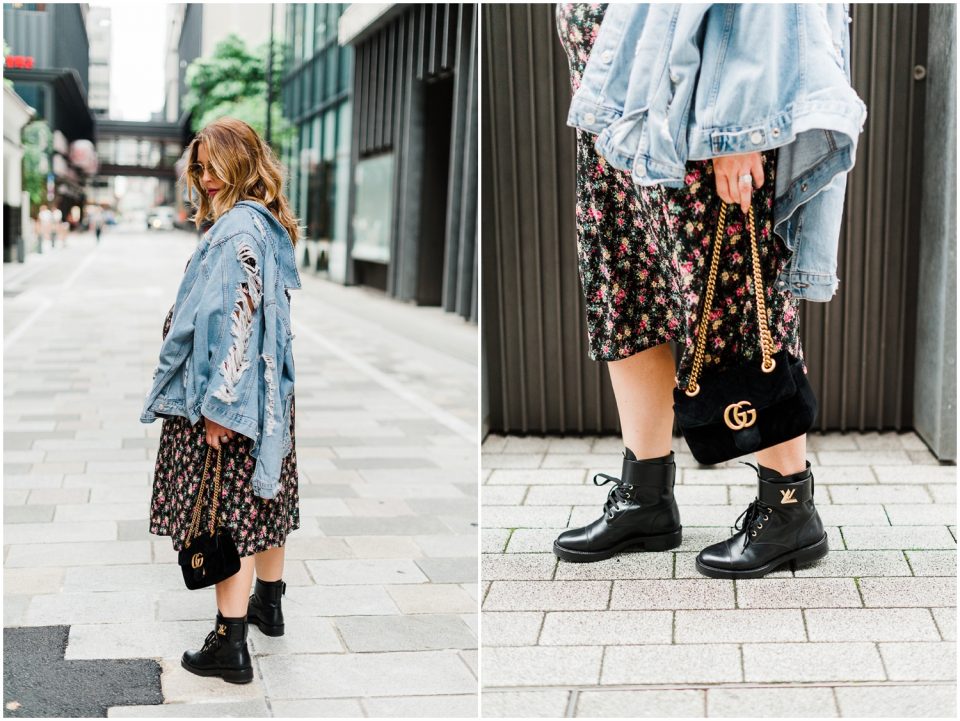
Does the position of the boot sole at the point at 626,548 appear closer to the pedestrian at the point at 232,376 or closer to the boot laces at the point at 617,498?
the boot laces at the point at 617,498

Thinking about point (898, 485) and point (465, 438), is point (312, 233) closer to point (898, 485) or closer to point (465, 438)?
point (465, 438)

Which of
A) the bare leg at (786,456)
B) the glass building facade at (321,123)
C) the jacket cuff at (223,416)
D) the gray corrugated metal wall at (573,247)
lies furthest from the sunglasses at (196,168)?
the glass building facade at (321,123)

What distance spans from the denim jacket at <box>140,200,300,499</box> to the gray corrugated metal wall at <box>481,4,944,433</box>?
2253mm

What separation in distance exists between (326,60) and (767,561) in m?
23.3

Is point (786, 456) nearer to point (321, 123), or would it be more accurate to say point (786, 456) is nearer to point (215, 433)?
point (215, 433)

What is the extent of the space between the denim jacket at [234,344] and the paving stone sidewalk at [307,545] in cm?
57

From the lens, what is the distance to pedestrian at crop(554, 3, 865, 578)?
103 inches

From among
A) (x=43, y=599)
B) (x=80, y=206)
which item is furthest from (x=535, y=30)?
(x=80, y=206)

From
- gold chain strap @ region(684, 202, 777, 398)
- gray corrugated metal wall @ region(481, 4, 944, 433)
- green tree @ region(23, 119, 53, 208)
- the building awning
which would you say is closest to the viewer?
gold chain strap @ region(684, 202, 777, 398)

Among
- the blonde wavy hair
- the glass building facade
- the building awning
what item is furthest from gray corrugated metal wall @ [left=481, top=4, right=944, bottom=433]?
the building awning

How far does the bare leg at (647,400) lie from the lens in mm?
3398

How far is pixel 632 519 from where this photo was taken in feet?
11.2

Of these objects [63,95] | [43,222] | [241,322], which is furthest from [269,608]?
[63,95]

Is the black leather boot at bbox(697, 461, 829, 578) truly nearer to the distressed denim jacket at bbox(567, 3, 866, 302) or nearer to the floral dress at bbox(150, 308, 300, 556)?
the distressed denim jacket at bbox(567, 3, 866, 302)
